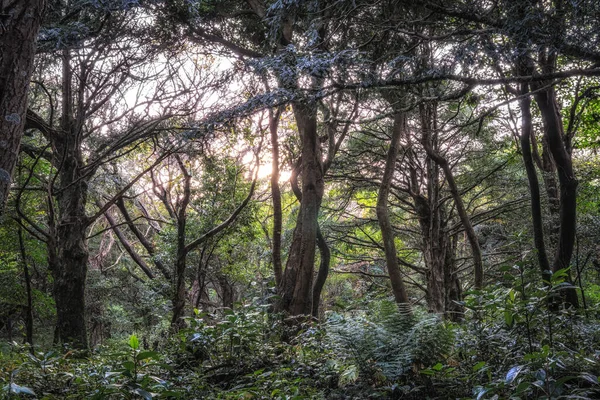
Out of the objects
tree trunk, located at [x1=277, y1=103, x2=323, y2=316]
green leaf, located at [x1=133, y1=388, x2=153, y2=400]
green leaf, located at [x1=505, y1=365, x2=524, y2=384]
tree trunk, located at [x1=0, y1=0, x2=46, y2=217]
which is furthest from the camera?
tree trunk, located at [x1=277, y1=103, x2=323, y2=316]

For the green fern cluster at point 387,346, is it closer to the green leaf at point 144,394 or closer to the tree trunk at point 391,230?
the green leaf at point 144,394

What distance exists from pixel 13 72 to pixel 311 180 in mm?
4750

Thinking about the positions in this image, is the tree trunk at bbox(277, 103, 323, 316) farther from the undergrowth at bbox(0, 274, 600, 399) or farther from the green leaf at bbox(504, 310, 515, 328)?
the green leaf at bbox(504, 310, 515, 328)

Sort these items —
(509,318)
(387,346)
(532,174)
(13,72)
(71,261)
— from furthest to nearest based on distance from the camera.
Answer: (71,261) < (532,174) < (387,346) < (13,72) < (509,318)

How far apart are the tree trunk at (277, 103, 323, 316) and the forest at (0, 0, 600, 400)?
1.3 inches

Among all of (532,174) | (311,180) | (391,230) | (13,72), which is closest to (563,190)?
(532,174)

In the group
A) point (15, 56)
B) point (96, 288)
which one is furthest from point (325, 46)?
point (96, 288)

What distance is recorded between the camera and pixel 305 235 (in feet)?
22.9

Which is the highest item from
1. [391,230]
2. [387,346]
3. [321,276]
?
[391,230]

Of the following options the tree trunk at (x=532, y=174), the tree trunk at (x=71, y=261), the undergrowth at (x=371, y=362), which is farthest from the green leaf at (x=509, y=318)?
the tree trunk at (x=71, y=261)

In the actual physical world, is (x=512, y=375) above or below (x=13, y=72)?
below

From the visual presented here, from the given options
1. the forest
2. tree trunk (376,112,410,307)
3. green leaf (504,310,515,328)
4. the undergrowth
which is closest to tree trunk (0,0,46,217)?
the forest

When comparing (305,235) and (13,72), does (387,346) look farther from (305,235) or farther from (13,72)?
(13,72)

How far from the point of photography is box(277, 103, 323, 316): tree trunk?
6.84 metres
